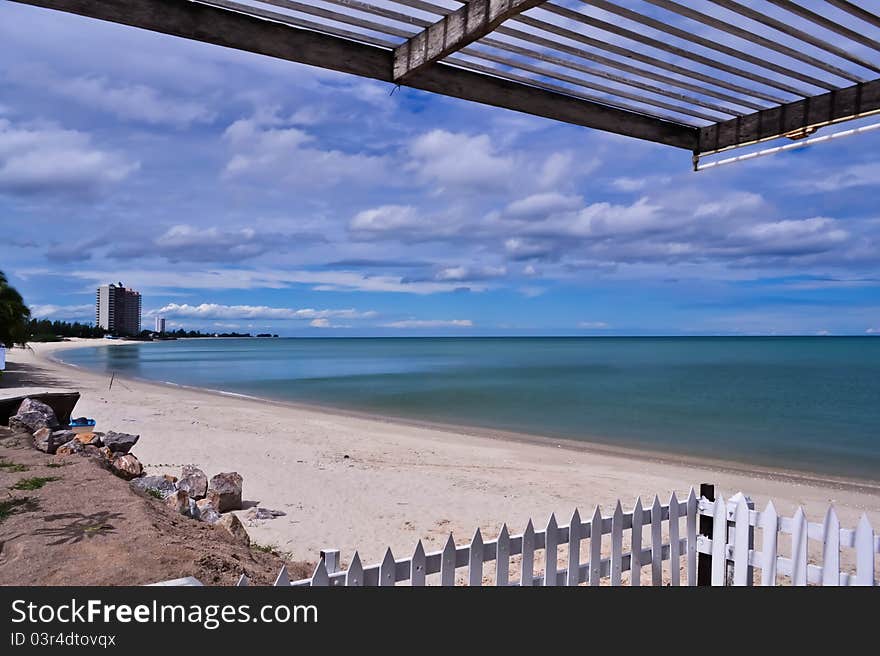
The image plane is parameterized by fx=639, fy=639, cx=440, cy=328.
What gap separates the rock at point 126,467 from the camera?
8.02 metres

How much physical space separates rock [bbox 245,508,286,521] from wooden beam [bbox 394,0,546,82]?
6666 mm

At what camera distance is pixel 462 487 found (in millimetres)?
10914

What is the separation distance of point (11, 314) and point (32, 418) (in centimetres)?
1864

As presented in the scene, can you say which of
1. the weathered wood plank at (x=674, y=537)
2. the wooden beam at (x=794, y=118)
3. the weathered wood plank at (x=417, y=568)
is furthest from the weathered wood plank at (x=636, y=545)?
the wooden beam at (x=794, y=118)

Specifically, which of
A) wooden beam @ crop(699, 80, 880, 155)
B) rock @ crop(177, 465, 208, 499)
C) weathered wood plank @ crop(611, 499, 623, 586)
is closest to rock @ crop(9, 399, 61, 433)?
rock @ crop(177, 465, 208, 499)

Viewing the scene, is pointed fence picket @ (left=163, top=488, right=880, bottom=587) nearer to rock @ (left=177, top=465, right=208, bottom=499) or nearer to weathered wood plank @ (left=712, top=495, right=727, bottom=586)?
weathered wood plank @ (left=712, top=495, right=727, bottom=586)

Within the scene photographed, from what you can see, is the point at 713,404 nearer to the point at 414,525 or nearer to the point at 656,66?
the point at 414,525

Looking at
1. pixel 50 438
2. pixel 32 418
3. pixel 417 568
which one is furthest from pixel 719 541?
pixel 32 418

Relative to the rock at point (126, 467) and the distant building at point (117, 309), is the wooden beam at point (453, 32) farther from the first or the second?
the distant building at point (117, 309)

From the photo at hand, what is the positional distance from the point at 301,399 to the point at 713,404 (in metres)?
20.1

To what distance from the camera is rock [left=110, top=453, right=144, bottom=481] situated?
8.02 meters

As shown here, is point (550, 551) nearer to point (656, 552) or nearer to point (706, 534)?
point (656, 552)

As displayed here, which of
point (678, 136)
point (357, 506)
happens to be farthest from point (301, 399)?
point (678, 136)

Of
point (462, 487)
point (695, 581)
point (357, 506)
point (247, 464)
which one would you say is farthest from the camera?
point (247, 464)
